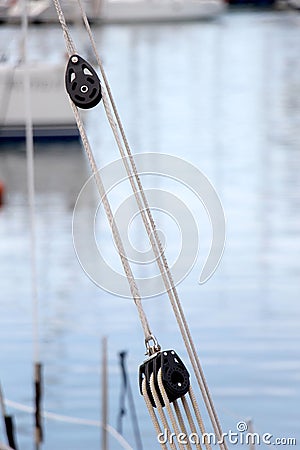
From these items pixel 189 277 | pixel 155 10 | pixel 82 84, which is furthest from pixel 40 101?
pixel 155 10

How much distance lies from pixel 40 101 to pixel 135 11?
47.8 ft

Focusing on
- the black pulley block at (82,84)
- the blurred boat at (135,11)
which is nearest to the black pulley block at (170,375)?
the black pulley block at (82,84)

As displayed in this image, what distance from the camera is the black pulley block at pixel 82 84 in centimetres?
176

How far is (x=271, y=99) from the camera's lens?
14.0 meters

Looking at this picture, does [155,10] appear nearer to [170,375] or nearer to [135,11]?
[135,11]

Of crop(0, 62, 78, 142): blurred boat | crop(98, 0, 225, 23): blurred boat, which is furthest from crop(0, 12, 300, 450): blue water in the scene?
crop(98, 0, 225, 23): blurred boat

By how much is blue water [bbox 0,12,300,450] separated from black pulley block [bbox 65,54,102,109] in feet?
3.16

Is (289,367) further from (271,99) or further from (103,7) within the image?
(103,7)

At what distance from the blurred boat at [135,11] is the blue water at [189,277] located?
31.2 ft

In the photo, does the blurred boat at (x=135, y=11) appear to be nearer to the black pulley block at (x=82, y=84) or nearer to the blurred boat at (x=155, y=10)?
the blurred boat at (x=155, y=10)

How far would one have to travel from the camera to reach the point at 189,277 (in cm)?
659

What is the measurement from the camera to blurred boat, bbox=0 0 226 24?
24.3 metres

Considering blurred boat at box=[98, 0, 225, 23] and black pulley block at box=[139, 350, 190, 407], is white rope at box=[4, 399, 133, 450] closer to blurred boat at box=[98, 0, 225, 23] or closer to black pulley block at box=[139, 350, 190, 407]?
black pulley block at box=[139, 350, 190, 407]

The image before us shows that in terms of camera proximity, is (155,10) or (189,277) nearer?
(189,277)
